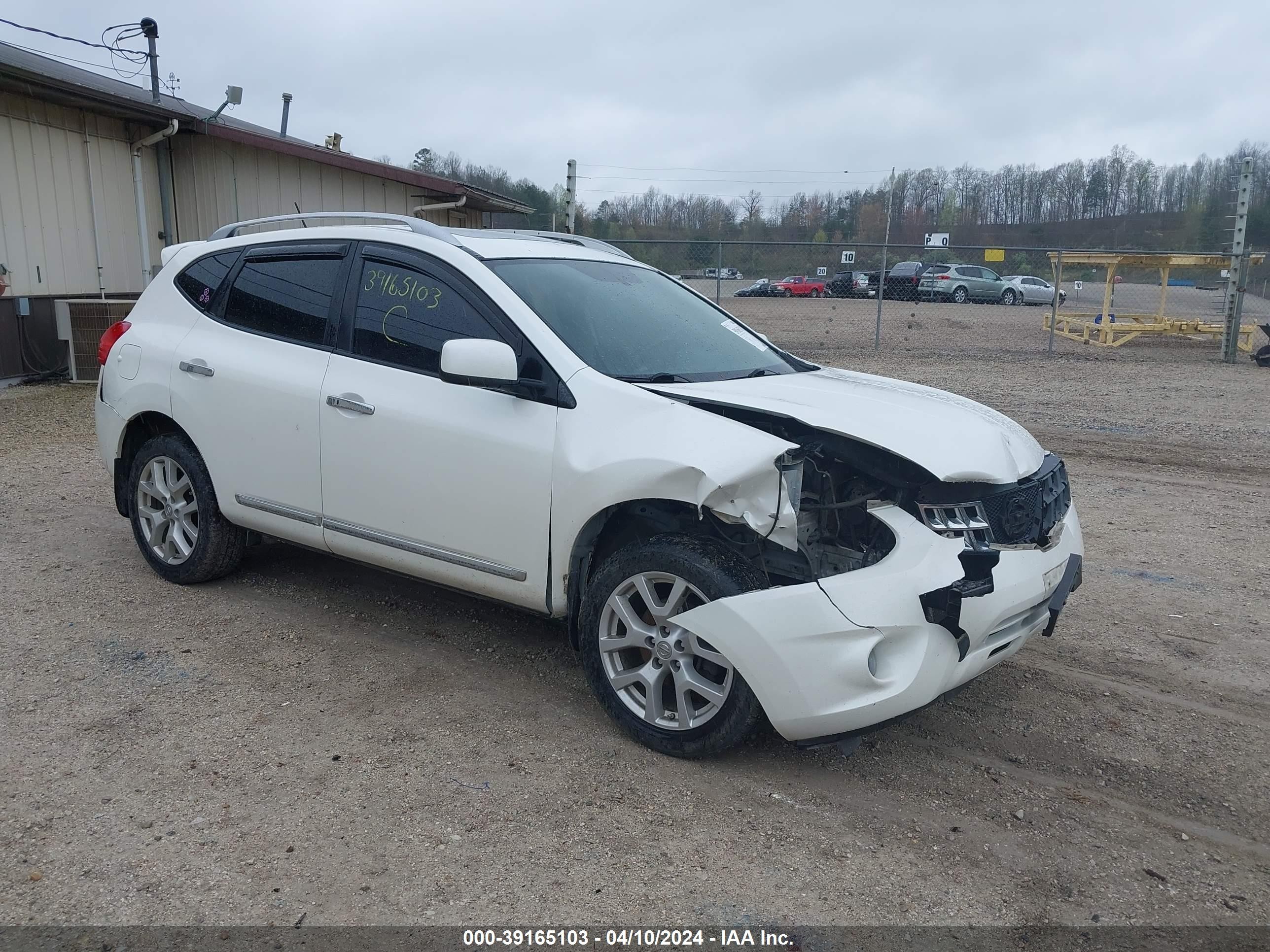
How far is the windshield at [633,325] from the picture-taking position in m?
Result: 3.91

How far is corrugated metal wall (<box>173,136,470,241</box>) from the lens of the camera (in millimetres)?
14672

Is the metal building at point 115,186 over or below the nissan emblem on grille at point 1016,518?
over

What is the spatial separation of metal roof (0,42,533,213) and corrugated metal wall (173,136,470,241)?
0.30 meters

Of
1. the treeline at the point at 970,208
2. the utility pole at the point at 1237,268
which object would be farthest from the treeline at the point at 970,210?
the utility pole at the point at 1237,268

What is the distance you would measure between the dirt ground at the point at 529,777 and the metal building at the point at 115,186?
27.6 ft

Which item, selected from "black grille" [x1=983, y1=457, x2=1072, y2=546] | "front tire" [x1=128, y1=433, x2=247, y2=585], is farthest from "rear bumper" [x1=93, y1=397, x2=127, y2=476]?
"black grille" [x1=983, y1=457, x2=1072, y2=546]

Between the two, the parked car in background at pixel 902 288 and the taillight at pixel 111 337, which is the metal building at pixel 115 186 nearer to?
the taillight at pixel 111 337

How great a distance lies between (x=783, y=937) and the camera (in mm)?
2576

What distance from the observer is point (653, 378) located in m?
3.80

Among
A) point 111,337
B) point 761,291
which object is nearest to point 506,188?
point 761,291

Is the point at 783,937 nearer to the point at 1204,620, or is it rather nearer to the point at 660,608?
the point at 660,608

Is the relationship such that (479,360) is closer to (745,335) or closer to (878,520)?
(878,520)

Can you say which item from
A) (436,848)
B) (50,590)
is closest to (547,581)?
(436,848)

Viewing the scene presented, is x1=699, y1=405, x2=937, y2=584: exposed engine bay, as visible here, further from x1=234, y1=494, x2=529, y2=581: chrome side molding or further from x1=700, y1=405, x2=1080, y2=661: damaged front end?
x1=234, y1=494, x2=529, y2=581: chrome side molding
